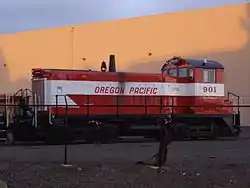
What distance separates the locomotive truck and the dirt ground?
14.8ft

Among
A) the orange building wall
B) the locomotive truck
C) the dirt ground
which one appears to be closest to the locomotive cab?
the locomotive truck

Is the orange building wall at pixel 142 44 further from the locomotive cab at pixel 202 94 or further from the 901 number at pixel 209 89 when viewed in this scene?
the 901 number at pixel 209 89

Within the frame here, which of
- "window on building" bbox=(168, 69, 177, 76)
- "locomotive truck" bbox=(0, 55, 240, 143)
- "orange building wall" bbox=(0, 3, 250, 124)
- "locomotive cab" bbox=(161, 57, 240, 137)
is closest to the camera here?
"locomotive truck" bbox=(0, 55, 240, 143)

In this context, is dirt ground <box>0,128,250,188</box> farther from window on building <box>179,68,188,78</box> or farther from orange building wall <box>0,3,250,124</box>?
orange building wall <box>0,3,250,124</box>

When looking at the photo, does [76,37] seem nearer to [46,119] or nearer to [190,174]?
[46,119]

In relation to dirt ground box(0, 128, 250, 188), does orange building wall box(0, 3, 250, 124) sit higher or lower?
higher

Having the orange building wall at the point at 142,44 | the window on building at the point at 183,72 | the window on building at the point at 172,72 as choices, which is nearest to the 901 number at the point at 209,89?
the window on building at the point at 183,72

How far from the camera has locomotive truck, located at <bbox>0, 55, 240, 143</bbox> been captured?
916 inches

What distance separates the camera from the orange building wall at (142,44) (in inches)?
1495

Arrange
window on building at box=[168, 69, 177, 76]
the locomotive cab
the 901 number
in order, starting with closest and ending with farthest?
the locomotive cab < the 901 number < window on building at box=[168, 69, 177, 76]

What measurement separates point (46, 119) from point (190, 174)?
11.4 m

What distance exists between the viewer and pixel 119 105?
2453 cm

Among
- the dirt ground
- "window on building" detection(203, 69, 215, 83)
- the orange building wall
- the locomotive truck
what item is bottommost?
the dirt ground

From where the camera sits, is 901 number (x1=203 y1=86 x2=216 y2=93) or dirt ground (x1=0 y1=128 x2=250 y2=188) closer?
dirt ground (x1=0 y1=128 x2=250 y2=188)
